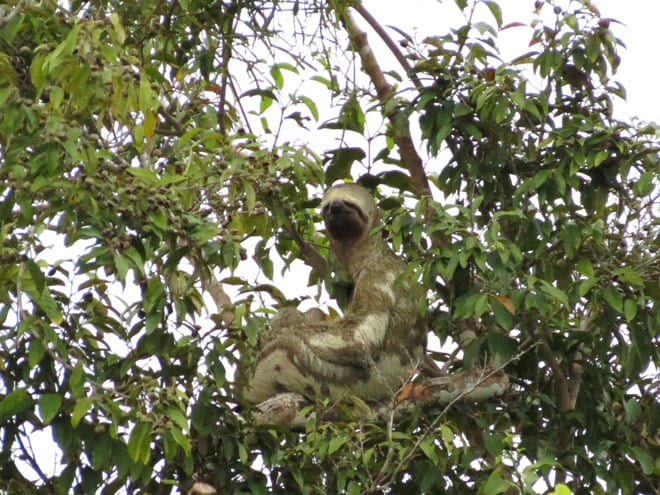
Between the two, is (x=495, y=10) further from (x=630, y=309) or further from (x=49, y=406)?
(x=49, y=406)

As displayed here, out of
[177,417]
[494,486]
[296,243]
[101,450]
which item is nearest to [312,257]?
[296,243]

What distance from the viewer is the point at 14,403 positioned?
19.7ft

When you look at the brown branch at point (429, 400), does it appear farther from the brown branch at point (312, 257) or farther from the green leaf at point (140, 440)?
Answer: the green leaf at point (140, 440)

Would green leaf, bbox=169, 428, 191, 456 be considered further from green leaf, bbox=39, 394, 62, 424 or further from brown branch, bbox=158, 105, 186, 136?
brown branch, bbox=158, 105, 186, 136

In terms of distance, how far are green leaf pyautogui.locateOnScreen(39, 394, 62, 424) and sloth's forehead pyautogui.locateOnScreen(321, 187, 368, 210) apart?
152 inches

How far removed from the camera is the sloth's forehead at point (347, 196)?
943 cm

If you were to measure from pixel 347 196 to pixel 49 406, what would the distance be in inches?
157

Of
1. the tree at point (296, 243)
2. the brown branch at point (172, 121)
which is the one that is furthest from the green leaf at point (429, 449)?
the brown branch at point (172, 121)

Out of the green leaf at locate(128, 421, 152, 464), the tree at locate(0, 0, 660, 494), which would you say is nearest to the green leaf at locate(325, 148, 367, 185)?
the tree at locate(0, 0, 660, 494)

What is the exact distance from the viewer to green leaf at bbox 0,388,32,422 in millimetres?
5996

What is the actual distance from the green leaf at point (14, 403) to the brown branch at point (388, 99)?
3.50 meters

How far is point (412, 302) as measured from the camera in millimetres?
9195

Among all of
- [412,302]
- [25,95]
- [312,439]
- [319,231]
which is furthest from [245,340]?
[319,231]

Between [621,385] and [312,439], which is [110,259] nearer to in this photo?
[312,439]
